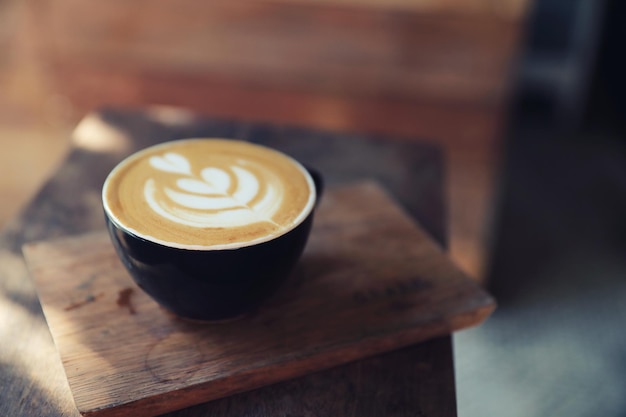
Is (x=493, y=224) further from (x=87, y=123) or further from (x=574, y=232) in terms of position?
(x=87, y=123)

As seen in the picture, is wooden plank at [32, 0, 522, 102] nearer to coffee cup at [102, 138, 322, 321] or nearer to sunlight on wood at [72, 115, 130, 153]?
sunlight on wood at [72, 115, 130, 153]

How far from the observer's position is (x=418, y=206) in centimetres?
77

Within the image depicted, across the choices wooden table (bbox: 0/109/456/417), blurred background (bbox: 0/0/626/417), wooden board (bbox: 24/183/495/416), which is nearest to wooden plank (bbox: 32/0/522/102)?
blurred background (bbox: 0/0/626/417)

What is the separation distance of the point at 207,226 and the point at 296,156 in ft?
1.27

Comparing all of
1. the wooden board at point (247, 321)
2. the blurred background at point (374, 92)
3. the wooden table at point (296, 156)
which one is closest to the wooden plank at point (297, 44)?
the blurred background at point (374, 92)

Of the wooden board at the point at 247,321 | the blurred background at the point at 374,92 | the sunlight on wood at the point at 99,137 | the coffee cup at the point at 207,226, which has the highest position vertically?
the coffee cup at the point at 207,226

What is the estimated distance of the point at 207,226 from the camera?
1.60ft

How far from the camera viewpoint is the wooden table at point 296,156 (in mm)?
484

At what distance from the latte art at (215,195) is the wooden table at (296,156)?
137mm

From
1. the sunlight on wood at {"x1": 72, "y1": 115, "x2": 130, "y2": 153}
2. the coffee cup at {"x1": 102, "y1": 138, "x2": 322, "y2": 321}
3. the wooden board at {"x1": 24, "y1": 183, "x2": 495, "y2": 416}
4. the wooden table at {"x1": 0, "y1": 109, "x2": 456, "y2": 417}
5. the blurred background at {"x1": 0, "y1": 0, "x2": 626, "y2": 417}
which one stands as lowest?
the blurred background at {"x1": 0, "y1": 0, "x2": 626, "y2": 417}

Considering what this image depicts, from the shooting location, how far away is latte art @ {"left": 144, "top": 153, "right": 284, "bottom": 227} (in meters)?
0.50

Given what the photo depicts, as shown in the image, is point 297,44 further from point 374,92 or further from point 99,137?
point 99,137

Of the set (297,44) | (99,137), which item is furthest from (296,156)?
(297,44)

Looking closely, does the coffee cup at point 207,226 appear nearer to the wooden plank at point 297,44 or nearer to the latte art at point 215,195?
the latte art at point 215,195
